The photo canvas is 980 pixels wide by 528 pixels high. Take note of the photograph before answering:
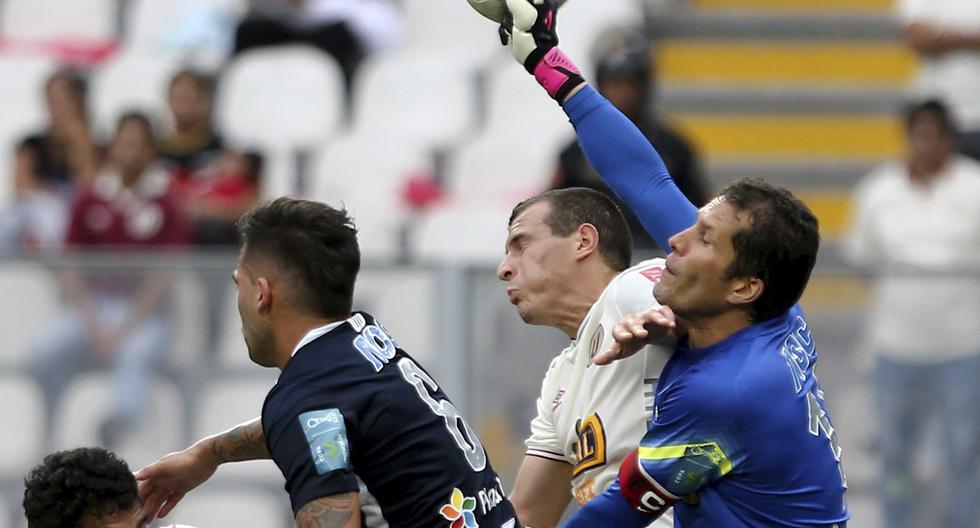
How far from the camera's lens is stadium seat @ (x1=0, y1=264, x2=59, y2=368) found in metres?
7.93

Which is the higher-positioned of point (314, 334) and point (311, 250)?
point (311, 250)

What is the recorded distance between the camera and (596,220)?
4727 mm

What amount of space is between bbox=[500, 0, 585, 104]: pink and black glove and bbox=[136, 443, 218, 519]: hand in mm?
1284

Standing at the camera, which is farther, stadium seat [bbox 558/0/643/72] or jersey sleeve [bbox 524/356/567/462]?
stadium seat [bbox 558/0/643/72]

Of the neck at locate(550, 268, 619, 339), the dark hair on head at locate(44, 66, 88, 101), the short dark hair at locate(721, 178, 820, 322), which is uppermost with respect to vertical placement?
the short dark hair at locate(721, 178, 820, 322)

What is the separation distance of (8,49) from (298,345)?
900cm

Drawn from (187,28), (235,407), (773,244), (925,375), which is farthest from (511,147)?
(773,244)

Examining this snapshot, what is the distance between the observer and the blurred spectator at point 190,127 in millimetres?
9961

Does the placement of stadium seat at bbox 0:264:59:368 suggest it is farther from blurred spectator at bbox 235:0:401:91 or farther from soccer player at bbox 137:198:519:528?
soccer player at bbox 137:198:519:528

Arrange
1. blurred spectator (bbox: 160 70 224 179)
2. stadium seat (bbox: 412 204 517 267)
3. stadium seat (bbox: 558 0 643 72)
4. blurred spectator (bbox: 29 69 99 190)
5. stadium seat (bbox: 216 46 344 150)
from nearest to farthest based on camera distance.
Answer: stadium seat (bbox: 412 204 517 267)
blurred spectator (bbox: 160 70 224 179)
blurred spectator (bbox: 29 69 99 190)
stadium seat (bbox: 558 0 643 72)
stadium seat (bbox: 216 46 344 150)

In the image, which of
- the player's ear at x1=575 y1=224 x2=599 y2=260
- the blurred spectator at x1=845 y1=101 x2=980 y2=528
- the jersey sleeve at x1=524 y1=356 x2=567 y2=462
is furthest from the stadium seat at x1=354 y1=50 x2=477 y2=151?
the player's ear at x1=575 y1=224 x2=599 y2=260

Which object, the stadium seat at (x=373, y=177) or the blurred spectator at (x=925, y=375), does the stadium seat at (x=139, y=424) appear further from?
the blurred spectator at (x=925, y=375)

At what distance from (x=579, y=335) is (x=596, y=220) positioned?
32cm

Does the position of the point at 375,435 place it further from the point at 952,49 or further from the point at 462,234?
the point at 952,49
